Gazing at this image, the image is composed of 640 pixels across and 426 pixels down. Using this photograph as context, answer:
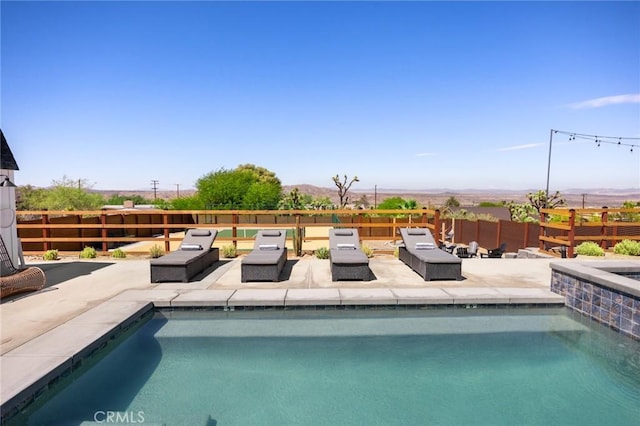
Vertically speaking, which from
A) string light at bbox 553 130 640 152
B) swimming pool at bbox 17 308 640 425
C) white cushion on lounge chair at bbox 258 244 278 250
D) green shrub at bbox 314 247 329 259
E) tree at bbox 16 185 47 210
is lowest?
swimming pool at bbox 17 308 640 425

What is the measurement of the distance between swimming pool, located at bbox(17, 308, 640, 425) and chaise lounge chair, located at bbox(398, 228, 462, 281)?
4.43 ft

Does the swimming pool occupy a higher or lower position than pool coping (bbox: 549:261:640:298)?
lower

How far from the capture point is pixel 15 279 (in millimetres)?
5848

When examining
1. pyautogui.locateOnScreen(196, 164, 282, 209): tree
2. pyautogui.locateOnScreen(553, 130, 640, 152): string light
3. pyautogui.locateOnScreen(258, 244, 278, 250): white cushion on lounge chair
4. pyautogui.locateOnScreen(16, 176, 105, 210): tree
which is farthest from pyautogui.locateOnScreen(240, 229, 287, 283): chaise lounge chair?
pyautogui.locateOnScreen(553, 130, 640, 152): string light

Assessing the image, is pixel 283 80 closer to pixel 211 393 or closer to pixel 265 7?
pixel 265 7

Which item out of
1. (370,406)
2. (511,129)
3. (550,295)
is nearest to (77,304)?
(370,406)

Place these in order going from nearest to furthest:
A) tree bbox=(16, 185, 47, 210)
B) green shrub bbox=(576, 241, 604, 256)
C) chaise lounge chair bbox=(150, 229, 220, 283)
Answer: chaise lounge chair bbox=(150, 229, 220, 283) → green shrub bbox=(576, 241, 604, 256) → tree bbox=(16, 185, 47, 210)

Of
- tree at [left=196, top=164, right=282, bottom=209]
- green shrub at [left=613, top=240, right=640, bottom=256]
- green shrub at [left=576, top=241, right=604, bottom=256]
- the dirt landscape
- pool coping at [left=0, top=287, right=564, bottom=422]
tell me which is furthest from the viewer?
the dirt landscape

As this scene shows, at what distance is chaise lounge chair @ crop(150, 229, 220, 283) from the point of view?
687 cm

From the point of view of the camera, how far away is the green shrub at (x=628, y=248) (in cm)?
995

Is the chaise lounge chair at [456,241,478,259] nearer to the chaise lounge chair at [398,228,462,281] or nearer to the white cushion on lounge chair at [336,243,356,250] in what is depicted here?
the chaise lounge chair at [398,228,462,281]

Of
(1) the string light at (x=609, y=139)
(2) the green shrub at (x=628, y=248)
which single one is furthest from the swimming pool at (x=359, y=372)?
(1) the string light at (x=609, y=139)

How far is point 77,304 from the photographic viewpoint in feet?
18.4

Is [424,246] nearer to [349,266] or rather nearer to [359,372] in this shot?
[349,266]
